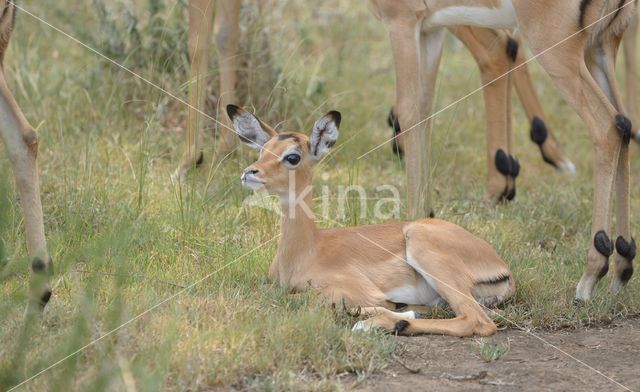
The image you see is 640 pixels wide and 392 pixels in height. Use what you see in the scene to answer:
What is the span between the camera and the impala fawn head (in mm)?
A: 4918

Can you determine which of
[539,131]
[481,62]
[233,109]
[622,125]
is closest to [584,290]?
[622,125]

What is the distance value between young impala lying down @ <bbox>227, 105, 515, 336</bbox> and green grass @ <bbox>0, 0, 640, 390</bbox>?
0.16 m

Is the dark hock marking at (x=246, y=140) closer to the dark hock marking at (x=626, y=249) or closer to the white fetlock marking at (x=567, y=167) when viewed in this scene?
the dark hock marking at (x=626, y=249)

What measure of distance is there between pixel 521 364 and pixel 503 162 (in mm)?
2841

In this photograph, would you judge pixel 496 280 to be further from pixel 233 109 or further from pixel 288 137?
pixel 233 109

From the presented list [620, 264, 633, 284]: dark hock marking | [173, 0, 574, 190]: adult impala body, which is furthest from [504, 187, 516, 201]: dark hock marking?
[620, 264, 633, 284]: dark hock marking

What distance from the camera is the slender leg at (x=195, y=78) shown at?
639 cm

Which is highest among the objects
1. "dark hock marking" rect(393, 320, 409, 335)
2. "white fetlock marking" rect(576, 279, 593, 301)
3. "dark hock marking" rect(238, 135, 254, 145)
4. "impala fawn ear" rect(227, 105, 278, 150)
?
"impala fawn ear" rect(227, 105, 278, 150)

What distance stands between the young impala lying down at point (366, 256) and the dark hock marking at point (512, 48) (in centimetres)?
243

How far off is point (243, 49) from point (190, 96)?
1.77 metres

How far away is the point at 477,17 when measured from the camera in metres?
5.96

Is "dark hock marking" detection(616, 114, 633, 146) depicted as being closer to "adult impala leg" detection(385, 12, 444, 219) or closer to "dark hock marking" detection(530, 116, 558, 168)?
"adult impala leg" detection(385, 12, 444, 219)

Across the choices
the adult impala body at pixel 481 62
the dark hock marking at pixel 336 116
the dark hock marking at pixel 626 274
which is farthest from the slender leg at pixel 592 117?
the adult impala body at pixel 481 62

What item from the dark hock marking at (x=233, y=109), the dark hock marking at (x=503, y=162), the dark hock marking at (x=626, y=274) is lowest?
the dark hock marking at (x=626, y=274)
